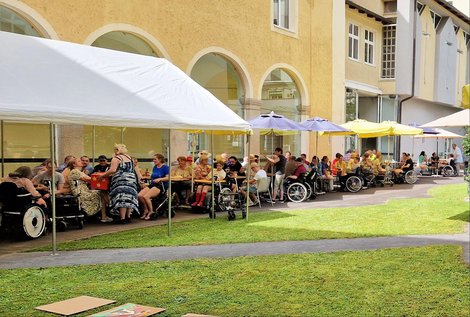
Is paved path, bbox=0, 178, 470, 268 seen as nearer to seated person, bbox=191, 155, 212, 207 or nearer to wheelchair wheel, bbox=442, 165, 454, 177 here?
seated person, bbox=191, 155, 212, 207

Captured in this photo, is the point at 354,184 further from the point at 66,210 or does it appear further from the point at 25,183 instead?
the point at 25,183

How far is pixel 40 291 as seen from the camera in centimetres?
610

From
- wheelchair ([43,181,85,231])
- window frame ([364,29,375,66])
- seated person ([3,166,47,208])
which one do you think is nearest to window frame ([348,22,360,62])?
window frame ([364,29,375,66])

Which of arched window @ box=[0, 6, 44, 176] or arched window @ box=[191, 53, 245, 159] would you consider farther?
arched window @ box=[191, 53, 245, 159]

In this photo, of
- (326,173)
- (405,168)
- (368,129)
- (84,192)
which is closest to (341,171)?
(326,173)

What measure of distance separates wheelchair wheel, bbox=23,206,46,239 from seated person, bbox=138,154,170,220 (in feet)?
9.07

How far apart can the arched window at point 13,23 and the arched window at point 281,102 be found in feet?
31.1

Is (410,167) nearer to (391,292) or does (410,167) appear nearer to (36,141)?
(36,141)

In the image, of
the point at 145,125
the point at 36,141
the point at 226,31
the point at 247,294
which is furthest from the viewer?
the point at 226,31

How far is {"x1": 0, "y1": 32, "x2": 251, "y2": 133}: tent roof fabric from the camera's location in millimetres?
7844

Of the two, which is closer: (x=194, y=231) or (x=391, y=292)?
(x=391, y=292)

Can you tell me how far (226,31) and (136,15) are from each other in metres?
3.97

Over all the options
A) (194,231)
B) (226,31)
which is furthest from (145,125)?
(226,31)

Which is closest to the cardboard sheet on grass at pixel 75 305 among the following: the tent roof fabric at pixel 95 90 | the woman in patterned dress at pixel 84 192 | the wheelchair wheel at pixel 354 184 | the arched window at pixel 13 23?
the tent roof fabric at pixel 95 90
